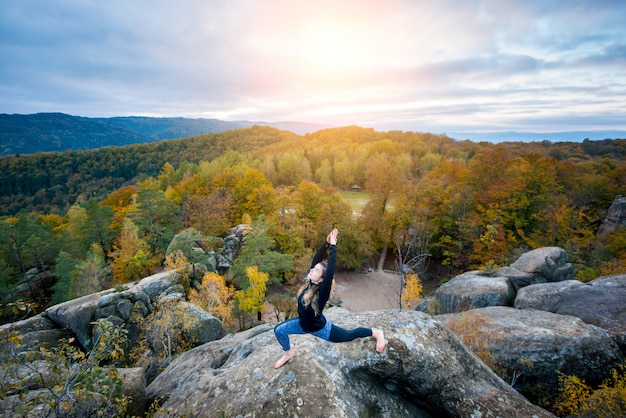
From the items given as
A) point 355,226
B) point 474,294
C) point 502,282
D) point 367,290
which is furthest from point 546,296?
point 355,226

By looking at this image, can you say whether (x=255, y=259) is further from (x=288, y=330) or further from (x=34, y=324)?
(x=288, y=330)

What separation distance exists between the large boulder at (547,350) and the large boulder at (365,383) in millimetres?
4620

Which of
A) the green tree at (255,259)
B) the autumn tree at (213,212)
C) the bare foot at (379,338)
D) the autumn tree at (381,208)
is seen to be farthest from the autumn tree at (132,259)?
the bare foot at (379,338)

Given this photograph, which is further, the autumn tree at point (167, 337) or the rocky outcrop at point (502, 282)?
the rocky outcrop at point (502, 282)

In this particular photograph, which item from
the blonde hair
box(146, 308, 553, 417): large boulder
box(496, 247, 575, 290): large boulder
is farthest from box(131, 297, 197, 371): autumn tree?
box(496, 247, 575, 290): large boulder

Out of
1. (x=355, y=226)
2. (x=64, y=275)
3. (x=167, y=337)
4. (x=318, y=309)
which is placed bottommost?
(x=64, y=275)

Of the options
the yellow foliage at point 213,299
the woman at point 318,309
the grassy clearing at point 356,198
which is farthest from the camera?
the grassy clearing at point 356,198

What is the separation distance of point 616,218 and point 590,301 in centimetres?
2972

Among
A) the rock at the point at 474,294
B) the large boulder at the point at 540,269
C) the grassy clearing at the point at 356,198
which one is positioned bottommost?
the grassy clearing at the point at 356,198

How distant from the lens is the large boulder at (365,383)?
5.55 meters

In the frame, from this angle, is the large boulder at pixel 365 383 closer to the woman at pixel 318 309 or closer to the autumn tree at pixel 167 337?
the woman at pixel 318 309

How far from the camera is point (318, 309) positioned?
5.47m

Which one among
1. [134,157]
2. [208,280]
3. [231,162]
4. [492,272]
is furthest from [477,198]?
[134,157]

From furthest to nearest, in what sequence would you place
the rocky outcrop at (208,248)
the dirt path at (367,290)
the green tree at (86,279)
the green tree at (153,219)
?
the green tree at (153,219), the dirt path at (367,290), the green tree at (86,279), the rocky outcrop at (208,248)
